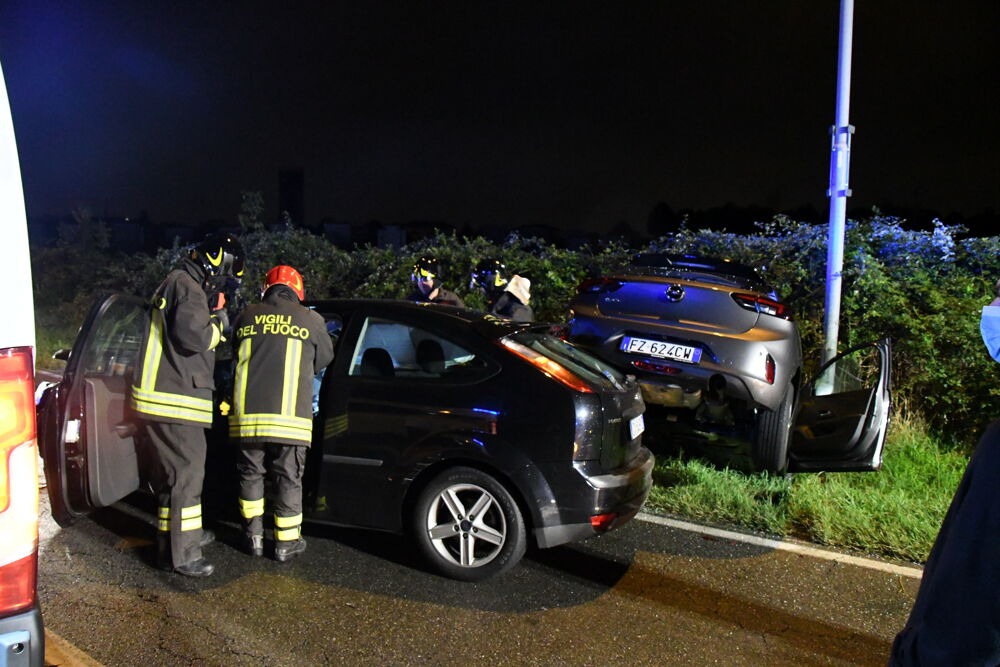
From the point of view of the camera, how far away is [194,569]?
13.6 ft

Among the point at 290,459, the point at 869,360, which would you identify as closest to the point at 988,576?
the point at 290,459

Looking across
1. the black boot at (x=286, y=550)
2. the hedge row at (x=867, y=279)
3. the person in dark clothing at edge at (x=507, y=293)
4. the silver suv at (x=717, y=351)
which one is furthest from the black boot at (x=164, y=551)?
the hedge row at (x=867, y=279)

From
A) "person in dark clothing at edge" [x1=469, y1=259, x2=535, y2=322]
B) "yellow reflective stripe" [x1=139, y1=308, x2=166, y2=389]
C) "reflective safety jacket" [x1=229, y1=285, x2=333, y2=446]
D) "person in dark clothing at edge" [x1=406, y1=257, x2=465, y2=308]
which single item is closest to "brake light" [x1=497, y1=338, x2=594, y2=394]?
"reflective safety jacket" [x1=229, y1=285, x2=333, y2=446]

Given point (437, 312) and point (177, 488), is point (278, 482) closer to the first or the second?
point (177, 488)

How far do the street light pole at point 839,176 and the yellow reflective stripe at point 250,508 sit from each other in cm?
480

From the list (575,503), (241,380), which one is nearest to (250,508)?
(241,380)

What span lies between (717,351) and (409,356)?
2.28 meters

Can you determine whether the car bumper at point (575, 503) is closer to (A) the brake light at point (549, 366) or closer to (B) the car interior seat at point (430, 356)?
(A) the brake light at point (549, 366)

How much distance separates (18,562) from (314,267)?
9.32 meters

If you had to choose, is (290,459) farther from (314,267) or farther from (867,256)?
(314,267)

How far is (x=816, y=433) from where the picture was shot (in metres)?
5.92

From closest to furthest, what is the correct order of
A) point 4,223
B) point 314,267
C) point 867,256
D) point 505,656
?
1. point 4,223
2. point 505,656
3. point 867,256
4. point 314,267

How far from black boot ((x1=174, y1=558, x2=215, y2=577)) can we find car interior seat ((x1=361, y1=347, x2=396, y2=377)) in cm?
130

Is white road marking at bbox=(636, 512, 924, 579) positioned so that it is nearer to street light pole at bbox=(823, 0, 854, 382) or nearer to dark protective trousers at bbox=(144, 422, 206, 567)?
street light pole at bbox=(823, 0, 854, 382)
